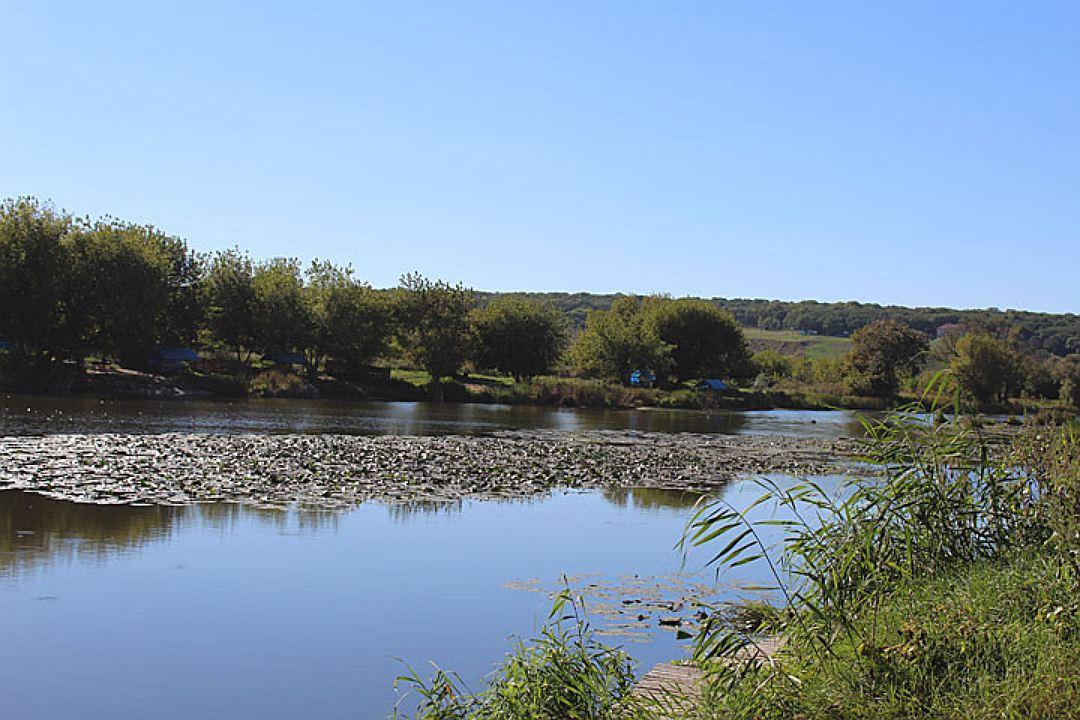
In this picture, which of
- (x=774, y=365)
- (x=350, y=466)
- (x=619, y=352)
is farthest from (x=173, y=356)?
(x=774, y=365)

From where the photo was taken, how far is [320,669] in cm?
1030

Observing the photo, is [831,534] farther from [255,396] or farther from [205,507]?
[255,396]

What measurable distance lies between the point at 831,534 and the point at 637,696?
7.08 ft

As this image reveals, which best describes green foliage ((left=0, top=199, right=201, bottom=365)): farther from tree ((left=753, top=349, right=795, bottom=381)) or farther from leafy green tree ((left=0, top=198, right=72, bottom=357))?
tree ((left=753, top=349, right=795, bottom=381))

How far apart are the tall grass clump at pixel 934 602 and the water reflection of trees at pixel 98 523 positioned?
33.9ft

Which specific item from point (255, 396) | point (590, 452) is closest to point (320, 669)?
point (590, 452)

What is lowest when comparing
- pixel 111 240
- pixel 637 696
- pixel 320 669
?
pixel 320 669

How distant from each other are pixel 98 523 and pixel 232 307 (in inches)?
2332

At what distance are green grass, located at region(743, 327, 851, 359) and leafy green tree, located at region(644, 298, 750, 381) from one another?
6275 cm

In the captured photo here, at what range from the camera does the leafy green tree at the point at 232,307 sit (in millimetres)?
73812

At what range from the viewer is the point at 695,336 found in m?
106

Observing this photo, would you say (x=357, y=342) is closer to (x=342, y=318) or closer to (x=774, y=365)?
(x=342, y=318)

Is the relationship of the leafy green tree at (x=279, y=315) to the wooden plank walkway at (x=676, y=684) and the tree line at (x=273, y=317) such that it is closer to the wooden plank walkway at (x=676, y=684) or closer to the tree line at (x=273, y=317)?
the tree line at (x=273, y=317)

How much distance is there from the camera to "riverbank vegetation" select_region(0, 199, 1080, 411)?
190 feet
